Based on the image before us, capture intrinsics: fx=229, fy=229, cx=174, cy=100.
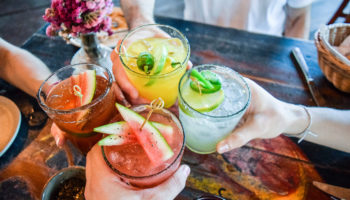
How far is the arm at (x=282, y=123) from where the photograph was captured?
1.27 metres

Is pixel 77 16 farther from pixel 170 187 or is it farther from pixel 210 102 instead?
pixel 170 187

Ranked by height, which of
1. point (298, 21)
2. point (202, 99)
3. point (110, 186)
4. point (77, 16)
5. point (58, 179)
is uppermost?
point (77, 16)

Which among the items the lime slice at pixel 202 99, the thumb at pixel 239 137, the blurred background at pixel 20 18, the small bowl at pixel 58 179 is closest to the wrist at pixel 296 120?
the thumb at pixel 239 137

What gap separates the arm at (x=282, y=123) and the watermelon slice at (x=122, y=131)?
1.03ft

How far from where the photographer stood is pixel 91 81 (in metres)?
1.20

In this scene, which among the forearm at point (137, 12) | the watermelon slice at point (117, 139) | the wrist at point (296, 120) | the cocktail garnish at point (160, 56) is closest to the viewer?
the watermelon slice at point (117, 139)

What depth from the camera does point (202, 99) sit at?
1218 millimetres

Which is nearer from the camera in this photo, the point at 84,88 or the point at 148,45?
the point at 84,88

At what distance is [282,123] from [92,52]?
1511 millimetres

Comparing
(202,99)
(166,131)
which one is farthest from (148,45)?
(166,131)

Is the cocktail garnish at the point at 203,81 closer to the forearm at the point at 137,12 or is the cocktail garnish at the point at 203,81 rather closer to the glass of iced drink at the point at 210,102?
the glass of iced drink at the point at 210,102

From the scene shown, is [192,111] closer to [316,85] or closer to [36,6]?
[316,85]

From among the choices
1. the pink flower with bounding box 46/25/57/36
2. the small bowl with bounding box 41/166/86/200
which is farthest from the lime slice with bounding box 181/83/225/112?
the pink flower with bounding box 46/25/57/36

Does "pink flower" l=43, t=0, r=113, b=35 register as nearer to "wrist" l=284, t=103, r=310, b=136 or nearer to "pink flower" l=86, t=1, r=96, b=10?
"pink flower" l=86, t=1, r=96, b=10
